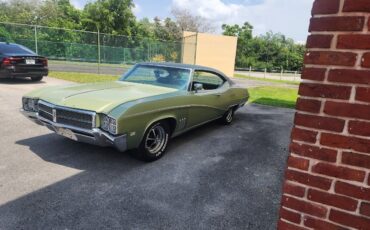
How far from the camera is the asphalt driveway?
2828 mm

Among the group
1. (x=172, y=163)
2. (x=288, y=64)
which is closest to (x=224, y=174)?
(x=172, y=163)

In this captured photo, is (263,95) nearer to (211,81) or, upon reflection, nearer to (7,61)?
(211,81)

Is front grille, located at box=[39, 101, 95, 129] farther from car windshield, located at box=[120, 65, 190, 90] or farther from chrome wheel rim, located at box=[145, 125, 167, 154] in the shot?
car windshield, located at box=[120, 65, 190, 90]

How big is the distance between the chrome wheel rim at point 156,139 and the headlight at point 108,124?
77 centimetres

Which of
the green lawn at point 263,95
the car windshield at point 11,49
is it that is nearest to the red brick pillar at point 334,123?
the green lawn at point 263,95

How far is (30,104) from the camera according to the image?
4.57 metres

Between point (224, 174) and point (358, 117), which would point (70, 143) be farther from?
point (358, 117)

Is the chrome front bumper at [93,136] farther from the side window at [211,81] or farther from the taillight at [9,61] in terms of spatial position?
the taillight at [9,61]

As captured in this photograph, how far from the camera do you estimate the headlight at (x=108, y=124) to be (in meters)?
3.54

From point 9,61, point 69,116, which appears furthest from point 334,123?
point 9,61

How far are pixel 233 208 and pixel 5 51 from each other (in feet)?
34.9

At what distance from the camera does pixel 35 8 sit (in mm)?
51125

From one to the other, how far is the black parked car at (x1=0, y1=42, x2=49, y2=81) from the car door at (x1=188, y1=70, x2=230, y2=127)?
751 cm

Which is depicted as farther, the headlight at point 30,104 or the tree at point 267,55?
the tree at point 267,55
